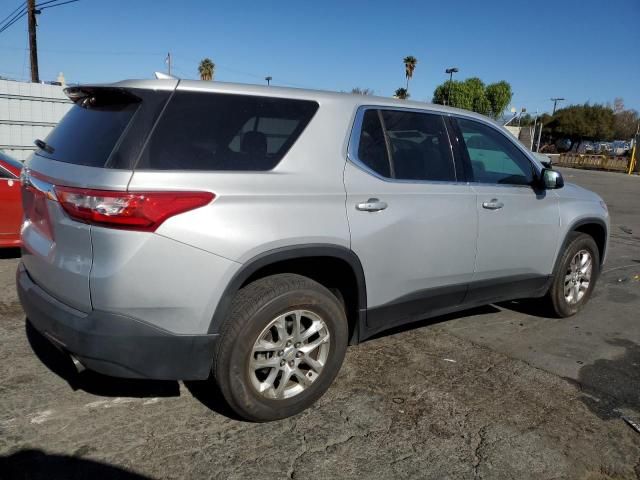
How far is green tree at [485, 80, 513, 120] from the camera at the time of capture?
235ft

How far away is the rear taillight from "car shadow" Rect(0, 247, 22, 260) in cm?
468

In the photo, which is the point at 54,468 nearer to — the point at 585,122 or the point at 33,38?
the point at 33,38

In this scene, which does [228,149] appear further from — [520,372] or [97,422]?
[520,372]

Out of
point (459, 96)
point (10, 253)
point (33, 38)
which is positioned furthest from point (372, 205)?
point (459, 96)

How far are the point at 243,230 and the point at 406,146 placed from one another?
1.43m

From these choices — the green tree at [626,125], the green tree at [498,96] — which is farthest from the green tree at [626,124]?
the green tree at [498,96]

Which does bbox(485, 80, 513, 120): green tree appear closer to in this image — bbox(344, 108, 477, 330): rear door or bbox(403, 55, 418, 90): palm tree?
bbox(403, 55, 418, 90): palm tree

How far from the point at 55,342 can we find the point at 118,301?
523 millimetres

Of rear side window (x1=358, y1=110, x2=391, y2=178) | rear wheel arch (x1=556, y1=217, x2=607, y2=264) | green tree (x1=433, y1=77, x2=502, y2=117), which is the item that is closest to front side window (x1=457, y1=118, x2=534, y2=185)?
rear wheel arch (x1=556, y1=217, x2=607, y2=264)

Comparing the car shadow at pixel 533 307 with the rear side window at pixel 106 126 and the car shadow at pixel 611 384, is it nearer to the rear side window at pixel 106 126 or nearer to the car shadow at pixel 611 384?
the car shadow at pixel 611 384

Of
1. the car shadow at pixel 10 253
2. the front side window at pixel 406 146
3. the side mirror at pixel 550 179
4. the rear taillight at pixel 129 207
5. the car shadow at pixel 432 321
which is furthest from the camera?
the car shadow at pixel 10 253

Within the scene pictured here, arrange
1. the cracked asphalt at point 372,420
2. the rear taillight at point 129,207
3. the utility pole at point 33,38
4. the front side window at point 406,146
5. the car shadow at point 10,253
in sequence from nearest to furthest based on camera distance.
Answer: the rear taillight at point 129,207 → the cracked asphalt at point 372,420 → the front side window at point 406,146 → the car shadow at point 10,253 → the utility pole at point 33,38

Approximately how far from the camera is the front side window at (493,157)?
3.96 meters

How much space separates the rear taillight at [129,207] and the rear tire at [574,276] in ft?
11.6
